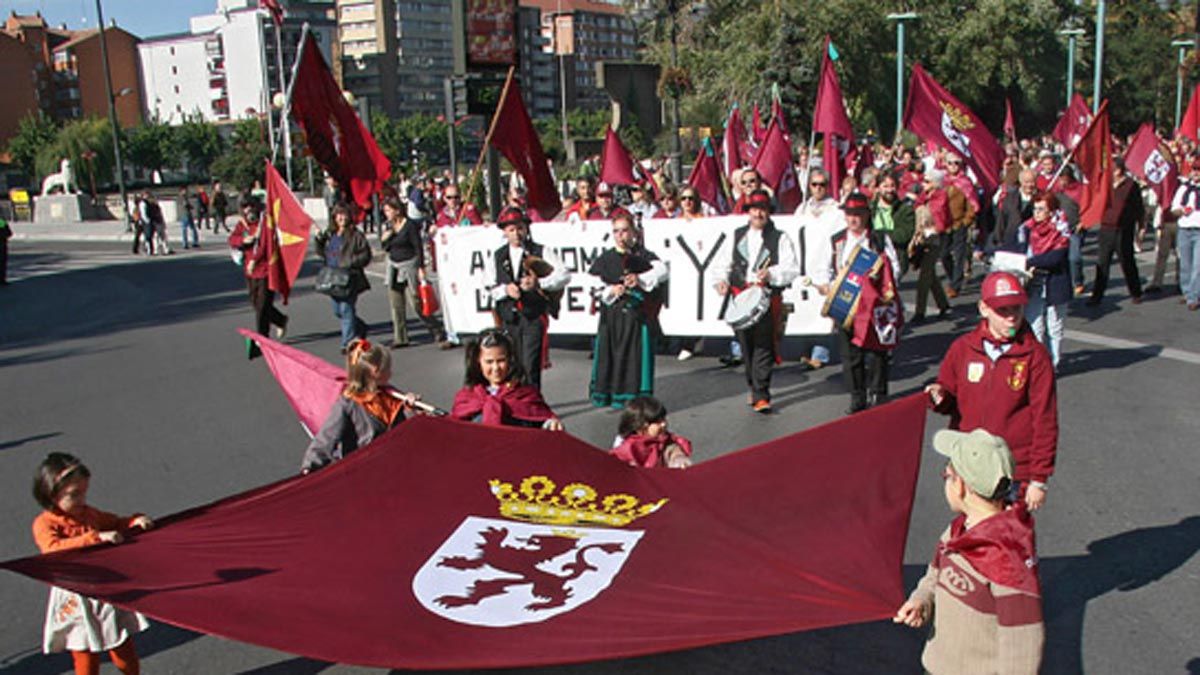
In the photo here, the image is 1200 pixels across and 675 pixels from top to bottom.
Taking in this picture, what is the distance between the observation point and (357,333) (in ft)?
39.2

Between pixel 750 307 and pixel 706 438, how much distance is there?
1.15m

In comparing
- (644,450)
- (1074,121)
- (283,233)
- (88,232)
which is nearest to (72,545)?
(644,450)

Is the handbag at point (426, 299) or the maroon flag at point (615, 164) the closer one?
the handbag at point (426, 299)

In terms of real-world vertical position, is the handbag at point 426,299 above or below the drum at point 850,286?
below

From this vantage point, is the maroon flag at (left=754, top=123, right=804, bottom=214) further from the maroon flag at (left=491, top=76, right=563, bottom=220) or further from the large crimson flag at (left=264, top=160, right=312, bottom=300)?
the large crimson flag at (left=264, top=160, right=312, bottom=300)

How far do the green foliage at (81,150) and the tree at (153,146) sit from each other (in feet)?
18.8

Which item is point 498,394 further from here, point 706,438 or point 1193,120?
point 1193,120

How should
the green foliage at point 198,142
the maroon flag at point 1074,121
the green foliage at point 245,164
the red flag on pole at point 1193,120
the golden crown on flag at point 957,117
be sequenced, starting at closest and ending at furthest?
the golden crown on flag at point 957,117, the red flag on pole at point 1193,120, the maroon flag at point 1074,121, the green foliage at point 245,164, the green foliage at point 198,142

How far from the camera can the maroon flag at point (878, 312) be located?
315 inches

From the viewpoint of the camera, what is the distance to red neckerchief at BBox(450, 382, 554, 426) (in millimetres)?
5504

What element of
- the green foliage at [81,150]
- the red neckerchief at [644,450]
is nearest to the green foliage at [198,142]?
the green foliage at [81,150]

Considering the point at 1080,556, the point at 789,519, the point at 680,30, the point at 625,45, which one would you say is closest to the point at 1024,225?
the point at 1080,556

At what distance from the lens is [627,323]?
27.8 ft

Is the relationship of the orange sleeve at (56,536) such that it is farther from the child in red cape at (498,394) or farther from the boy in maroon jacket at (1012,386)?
the boy in maroon jacket at (1012,386)
